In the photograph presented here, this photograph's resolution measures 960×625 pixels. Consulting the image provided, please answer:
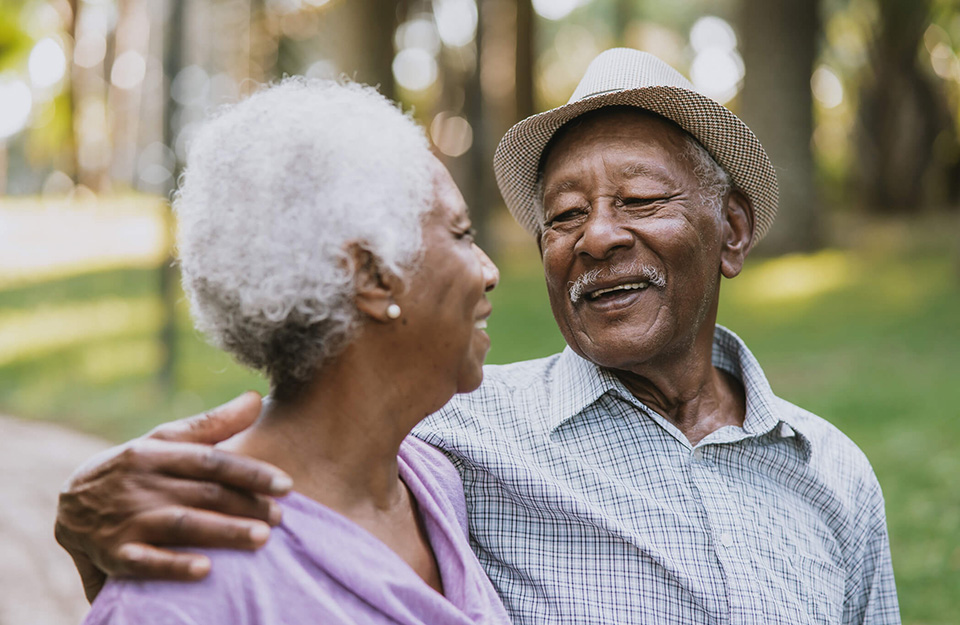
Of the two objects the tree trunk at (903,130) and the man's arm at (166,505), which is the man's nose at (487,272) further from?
the tree trunk at (903,130)

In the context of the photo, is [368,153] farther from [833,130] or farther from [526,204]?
[833,130]

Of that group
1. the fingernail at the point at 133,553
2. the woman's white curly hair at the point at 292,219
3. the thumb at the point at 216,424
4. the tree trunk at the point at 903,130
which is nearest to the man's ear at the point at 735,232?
the woman's white curly hair at the point at 292,219

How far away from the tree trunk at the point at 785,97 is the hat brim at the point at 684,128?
731 cm

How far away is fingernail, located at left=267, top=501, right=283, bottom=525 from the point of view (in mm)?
1553

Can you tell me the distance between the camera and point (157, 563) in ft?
4.71

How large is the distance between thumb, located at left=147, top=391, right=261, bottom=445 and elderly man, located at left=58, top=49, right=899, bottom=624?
73 cm

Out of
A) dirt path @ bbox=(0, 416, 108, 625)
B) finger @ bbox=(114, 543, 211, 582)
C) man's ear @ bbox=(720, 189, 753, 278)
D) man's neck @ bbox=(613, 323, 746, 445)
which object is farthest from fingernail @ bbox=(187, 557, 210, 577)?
dirt path @ bbox=(0, 416, 108, 625)

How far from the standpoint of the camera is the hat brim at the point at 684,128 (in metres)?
2.46

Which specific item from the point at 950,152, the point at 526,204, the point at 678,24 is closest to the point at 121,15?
the point at 950,152

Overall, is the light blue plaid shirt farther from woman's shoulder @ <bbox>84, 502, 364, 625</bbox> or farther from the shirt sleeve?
woman's shoulder @ <bbox>84, 502, 364, 625</bbox>

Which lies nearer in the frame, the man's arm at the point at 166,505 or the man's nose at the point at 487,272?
the man's arm at the point at 166,505

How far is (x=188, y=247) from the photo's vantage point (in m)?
1.64

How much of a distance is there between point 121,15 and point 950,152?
53.3 feet

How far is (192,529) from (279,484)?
5.9 inches
